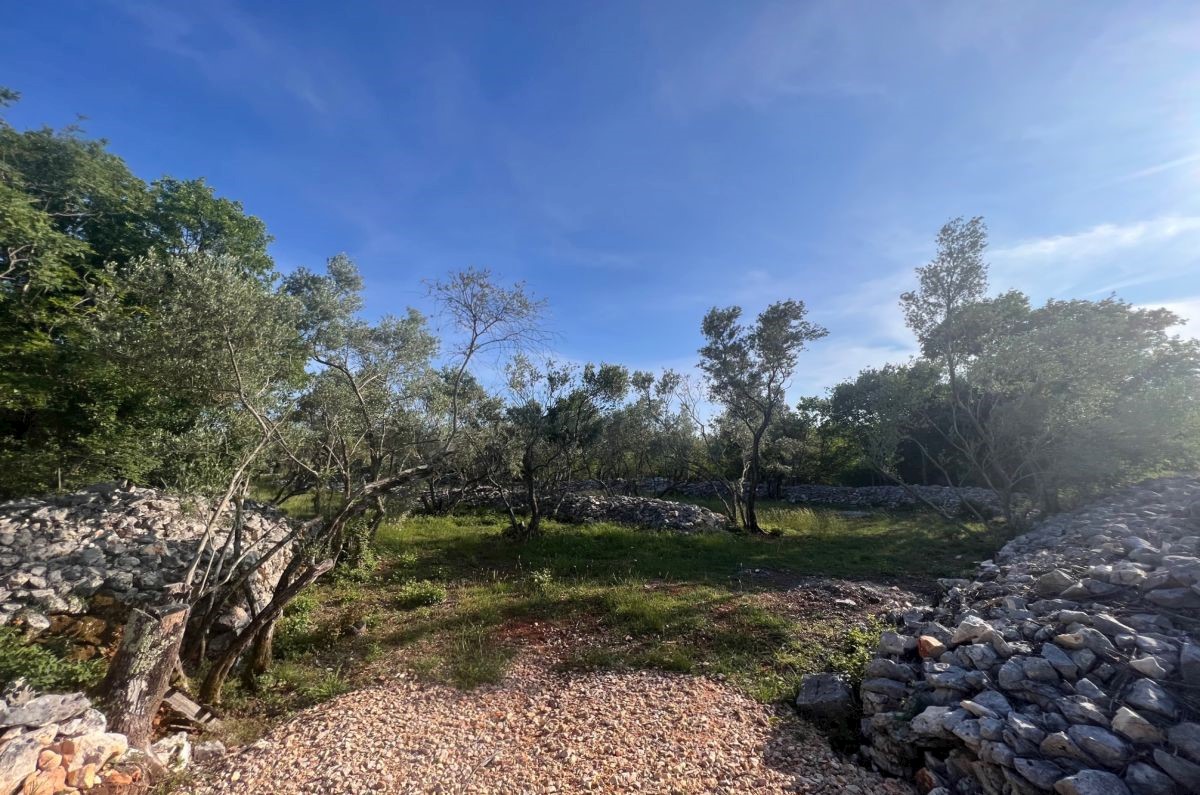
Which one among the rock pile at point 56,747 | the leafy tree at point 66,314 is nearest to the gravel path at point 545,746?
the rock pile at point 56,747

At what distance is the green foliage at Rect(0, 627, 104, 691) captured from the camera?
174 inches

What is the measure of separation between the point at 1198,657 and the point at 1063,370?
A: 44.3ft

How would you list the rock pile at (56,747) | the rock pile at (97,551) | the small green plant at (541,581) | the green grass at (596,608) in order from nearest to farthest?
1. the rock pile at (56,747)
2. the rock pile at (97,551)
3. the green grass at (596,608)
4. the small green plant at (541,581)

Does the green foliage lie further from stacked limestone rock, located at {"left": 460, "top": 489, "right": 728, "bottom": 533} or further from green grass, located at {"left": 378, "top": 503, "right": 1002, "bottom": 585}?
stacked limestone rock, located at {"left": 460, "top": 489, "right": 728, "bottom": 533}

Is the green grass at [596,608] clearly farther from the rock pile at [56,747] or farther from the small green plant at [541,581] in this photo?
the rock pile at [56,747]

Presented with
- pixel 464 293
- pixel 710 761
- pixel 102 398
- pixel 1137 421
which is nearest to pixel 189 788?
pixel 710 761

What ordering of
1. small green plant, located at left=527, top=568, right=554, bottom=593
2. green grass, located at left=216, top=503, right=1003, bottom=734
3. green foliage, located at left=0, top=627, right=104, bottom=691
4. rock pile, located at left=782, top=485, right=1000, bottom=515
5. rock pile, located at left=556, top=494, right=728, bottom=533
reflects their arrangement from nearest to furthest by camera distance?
green foliage, located at left=0, top=627, right=104, bottom=691
green grass, located at left=216, top=503, right=1003, bottom=734
small green plant, located at left=527, top=568, right=554, bottom=593
rock pile, located at left=556, top=494, right=728, bottom=533
rock pile, located at left=782, top=485, right=1000, bottom=515

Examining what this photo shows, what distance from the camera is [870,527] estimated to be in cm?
1844

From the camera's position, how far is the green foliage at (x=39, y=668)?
4410 mm

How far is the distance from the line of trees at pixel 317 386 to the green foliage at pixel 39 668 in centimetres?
103

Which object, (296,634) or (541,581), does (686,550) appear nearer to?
(541,581)

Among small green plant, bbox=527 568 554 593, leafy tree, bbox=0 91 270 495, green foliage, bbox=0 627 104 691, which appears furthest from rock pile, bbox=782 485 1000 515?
leafy tree, bbox=0 91 270 495

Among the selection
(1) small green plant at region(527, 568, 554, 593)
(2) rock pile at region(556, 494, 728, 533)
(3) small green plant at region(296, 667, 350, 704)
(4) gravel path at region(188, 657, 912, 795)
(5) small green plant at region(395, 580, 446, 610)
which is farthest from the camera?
(2) rock pile at region(556, 494, 728, 533)

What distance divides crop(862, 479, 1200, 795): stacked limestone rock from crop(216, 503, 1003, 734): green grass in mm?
1097
